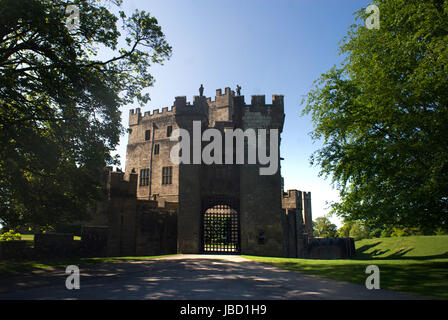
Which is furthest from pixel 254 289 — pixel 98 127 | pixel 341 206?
pixel 98 127

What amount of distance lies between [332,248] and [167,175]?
29546mm

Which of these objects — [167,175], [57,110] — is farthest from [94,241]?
[167,175]

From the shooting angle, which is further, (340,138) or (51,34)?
(340,138)

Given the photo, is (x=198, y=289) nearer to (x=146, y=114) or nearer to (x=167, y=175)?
(x=167, y=175)

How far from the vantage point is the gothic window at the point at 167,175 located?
132 ft

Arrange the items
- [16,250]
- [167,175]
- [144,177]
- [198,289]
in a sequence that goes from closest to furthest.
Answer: [198,289] → [16,250] → [167,175] → [144,177]

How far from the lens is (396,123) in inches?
433

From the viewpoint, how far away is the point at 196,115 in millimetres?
21797

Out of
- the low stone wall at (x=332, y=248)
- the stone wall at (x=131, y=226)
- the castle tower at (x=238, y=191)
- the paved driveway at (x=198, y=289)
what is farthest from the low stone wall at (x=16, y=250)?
the low stone wall at (x=332, y=248)

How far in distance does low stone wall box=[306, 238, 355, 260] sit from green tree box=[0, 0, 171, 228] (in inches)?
1566

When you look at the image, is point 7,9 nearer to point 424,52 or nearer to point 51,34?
point 51,34

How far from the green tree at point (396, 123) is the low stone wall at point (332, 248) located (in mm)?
35150

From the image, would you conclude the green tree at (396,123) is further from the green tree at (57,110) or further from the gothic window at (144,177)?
the gothic window at (144,177)

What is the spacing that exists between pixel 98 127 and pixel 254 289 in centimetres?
1002
